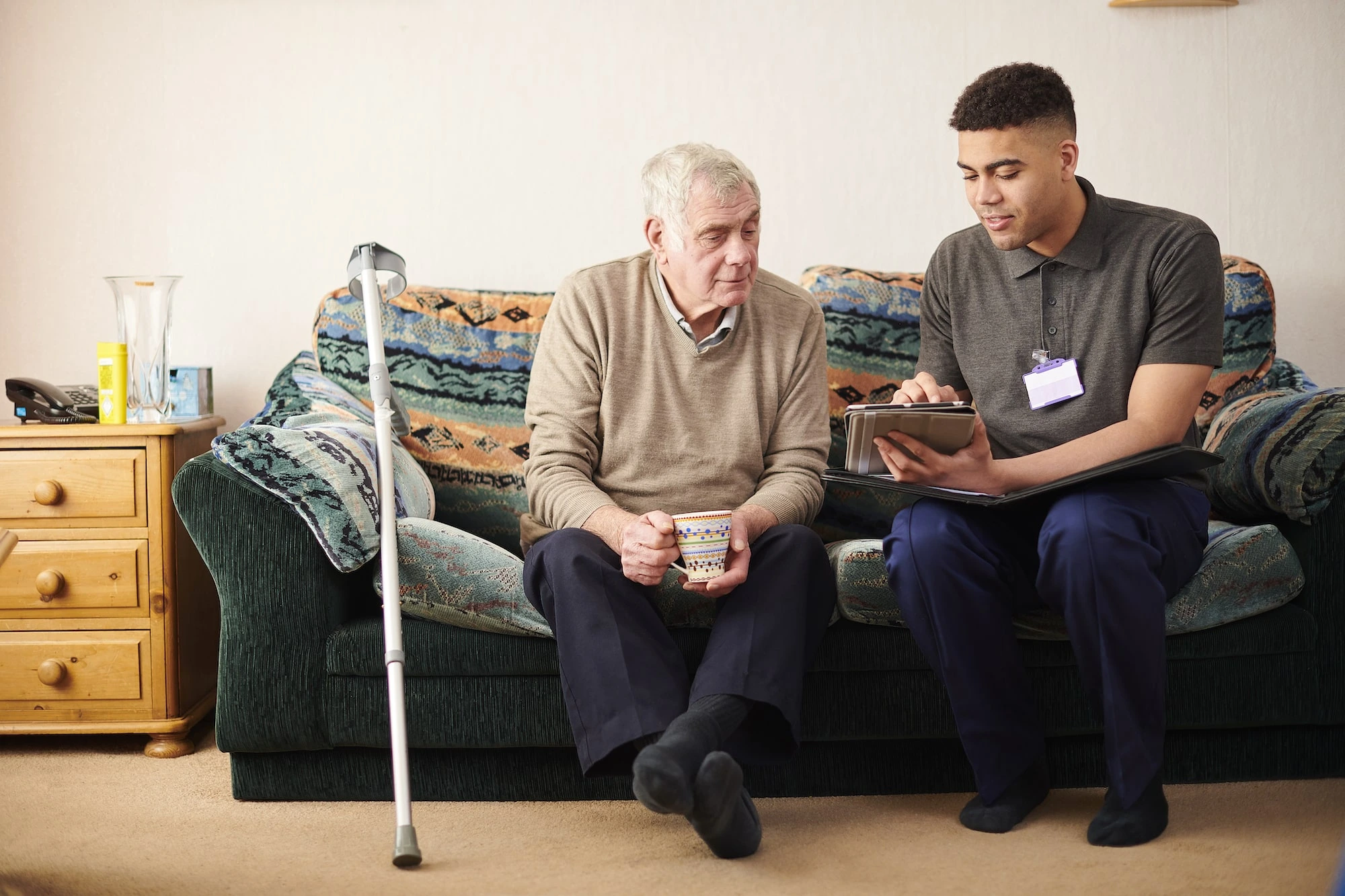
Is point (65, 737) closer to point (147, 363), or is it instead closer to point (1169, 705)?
point (147, 363)

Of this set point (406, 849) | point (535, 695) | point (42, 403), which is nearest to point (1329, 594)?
point (535, 695)

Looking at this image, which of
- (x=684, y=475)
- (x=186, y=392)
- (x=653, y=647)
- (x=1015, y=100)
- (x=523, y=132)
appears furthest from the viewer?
(x=523, y=132)

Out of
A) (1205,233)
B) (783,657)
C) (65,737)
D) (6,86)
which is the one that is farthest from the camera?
(6,86)

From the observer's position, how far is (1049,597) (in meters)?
1.63

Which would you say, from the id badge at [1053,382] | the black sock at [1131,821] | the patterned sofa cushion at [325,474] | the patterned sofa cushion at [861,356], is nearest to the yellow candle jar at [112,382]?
the patterned sofa cushion at [325,474]

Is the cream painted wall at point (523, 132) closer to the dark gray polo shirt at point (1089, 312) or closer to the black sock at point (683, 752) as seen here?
the dark gray polo shirt at point (1089, 312)

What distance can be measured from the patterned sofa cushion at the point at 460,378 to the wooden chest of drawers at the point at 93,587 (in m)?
0.39

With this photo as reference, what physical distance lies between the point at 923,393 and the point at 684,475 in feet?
1.35

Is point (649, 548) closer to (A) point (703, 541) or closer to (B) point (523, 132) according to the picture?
(A) point (703, 541)

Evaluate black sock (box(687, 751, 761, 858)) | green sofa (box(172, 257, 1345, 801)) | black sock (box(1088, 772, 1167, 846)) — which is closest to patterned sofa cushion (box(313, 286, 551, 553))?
green sofa (box(172, 257, 1345, 801))

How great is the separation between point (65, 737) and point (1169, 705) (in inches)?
83.9

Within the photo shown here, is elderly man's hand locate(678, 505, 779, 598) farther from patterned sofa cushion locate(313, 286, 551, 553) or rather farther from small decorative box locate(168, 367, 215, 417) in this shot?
small decorative box locate(168, 367, 215, 417)

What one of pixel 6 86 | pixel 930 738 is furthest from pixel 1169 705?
pixel 6 86

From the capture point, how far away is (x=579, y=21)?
266cm
